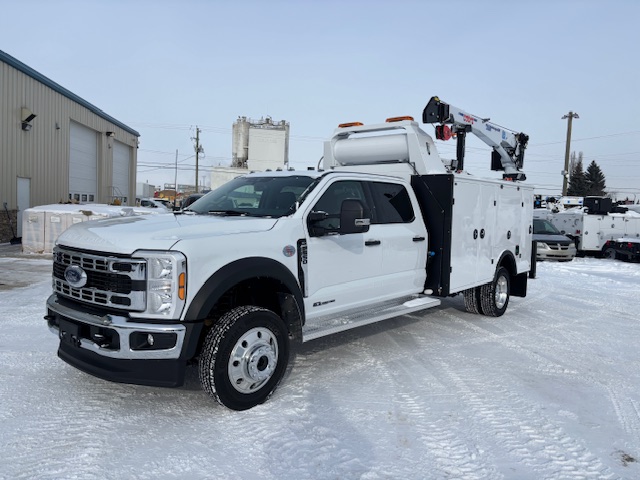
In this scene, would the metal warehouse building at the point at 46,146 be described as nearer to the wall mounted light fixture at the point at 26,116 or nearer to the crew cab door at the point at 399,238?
the wall mounted light fixture at the point at 26,116

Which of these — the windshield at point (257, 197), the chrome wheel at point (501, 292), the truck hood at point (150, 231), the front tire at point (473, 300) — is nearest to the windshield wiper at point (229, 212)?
the windshield at point (257, 197)

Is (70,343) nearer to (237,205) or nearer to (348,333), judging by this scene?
(237,205)

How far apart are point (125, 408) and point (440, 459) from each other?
242 cm

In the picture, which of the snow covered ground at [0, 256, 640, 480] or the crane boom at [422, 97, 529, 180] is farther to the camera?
the crane boom at [422, 97, 529, 180]

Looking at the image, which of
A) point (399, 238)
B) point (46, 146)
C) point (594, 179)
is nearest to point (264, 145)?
point (46, 146)

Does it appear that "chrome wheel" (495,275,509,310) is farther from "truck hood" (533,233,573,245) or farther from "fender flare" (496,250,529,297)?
"truck hood" (533,233,573,245)

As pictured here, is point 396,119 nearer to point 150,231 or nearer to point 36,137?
point 150,231

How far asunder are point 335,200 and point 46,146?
55.0 ft

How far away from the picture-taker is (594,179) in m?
A: 67.9

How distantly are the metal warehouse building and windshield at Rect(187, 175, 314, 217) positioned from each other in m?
13.5

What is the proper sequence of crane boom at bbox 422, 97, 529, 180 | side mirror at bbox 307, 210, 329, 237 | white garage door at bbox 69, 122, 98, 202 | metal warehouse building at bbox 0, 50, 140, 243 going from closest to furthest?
side mirror at bbox 307, 210, 329, 237
crane boom at bbox 422, 97, 529, 180
metal warehouse building at bbox 0, 50, 140, 243
white garage door at bbox 69, 122, 98, 202

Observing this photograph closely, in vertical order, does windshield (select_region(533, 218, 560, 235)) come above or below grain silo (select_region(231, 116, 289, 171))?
below

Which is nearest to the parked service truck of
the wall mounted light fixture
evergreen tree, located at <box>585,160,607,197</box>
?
the wall mounted light fixture

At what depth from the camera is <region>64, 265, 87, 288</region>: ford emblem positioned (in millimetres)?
3697
